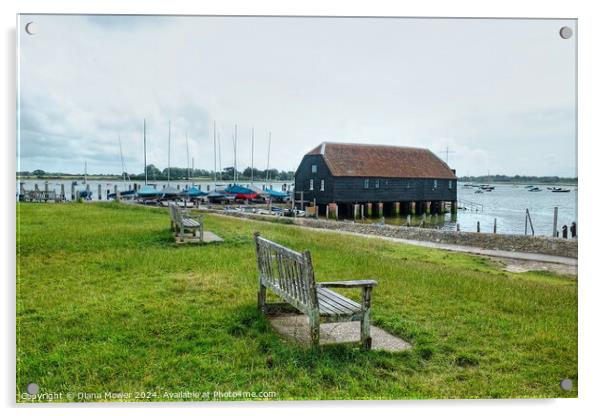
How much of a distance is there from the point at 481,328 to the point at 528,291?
4.09 feet

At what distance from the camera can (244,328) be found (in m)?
3.65

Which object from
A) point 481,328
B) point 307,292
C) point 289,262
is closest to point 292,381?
point 307,292

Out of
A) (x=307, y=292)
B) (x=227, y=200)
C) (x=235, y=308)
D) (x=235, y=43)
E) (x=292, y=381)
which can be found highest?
(x=235, y=43)

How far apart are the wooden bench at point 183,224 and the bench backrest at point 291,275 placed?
9.88 ft

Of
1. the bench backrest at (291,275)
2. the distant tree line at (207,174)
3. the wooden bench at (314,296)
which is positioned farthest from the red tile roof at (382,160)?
the wooden bench at (314,296)

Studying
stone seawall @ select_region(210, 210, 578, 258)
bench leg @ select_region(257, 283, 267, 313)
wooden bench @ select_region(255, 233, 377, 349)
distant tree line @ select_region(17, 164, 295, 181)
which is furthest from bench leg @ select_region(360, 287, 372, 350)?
stone seawall @ select_region(210, 210, 578, 258)

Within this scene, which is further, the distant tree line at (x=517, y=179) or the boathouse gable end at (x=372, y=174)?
the boathouse gable end at (x=372, y=174)

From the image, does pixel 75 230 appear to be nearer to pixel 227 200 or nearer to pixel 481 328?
pixel 227 200

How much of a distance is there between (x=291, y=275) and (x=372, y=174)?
3833 millimetres

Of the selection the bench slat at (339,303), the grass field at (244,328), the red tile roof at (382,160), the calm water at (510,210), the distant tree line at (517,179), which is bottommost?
the grass field at (244,328)

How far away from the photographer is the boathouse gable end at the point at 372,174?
5.52 metres

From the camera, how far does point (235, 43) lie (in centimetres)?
435

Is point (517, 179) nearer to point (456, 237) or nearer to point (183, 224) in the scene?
point (456, 237)

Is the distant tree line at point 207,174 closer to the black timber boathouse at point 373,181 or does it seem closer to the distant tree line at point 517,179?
the black timber boathouse at point 373,181
